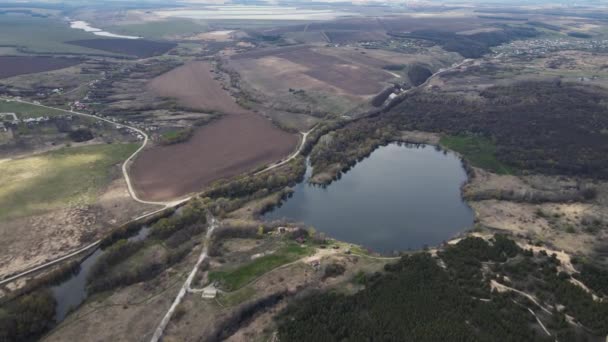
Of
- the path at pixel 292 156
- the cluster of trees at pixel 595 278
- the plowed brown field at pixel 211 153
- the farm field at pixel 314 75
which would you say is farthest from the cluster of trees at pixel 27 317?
the farm field at pixel 314 75

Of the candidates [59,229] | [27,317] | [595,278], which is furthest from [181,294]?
[595,278]

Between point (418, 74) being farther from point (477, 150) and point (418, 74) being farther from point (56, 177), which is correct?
point (56, 177)

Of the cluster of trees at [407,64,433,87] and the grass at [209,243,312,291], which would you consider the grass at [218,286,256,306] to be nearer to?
the grass at [209,243,312,291]

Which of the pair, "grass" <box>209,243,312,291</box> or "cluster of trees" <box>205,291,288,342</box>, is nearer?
"cluster of trees" <box>205,291,288,342</box>

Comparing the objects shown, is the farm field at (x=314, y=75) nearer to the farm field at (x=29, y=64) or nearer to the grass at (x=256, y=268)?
the farm field at (x=29, y=64)

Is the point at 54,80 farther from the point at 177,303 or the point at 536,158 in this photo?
the point at 536,158

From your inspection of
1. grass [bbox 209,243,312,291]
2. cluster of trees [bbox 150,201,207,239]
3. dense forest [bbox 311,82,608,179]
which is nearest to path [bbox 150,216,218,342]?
grass [bbox 209,243,312,291]

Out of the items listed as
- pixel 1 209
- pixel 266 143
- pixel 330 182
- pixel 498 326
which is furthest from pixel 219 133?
pixel 498 326
